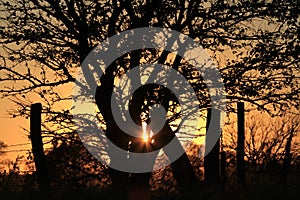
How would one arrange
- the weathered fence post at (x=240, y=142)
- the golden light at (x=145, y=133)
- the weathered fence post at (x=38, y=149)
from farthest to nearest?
the golden light at (x=145, y=133)
the weathered fence post at (x=240, y=142)
the weathered fence post at (x=38, y=149)

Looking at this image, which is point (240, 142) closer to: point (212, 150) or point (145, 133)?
point (212, 150)

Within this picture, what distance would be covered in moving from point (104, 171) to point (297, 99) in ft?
23.3

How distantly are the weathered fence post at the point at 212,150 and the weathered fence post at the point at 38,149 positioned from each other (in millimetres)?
5043

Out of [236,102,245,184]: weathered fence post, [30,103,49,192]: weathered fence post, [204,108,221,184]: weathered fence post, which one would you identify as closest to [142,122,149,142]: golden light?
[204,108,221,184]: weathered fence post

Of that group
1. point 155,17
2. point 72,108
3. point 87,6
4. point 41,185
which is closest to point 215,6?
point 155,17

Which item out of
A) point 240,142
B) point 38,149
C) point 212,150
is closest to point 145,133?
point 212,150

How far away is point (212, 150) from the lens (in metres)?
21.9

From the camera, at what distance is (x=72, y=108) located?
22.3m

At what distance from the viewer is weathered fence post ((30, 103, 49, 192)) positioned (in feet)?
63.0

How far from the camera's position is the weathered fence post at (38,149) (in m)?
19.2

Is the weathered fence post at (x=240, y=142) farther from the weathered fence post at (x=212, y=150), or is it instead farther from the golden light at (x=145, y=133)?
the golden light at (x=145, y=133)

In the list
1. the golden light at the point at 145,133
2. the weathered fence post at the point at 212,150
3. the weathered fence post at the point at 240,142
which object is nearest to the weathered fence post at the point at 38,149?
the golden light at the point at 145,133

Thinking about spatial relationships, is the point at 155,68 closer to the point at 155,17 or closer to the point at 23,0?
the point at 155,17

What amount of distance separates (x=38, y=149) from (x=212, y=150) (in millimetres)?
5794
